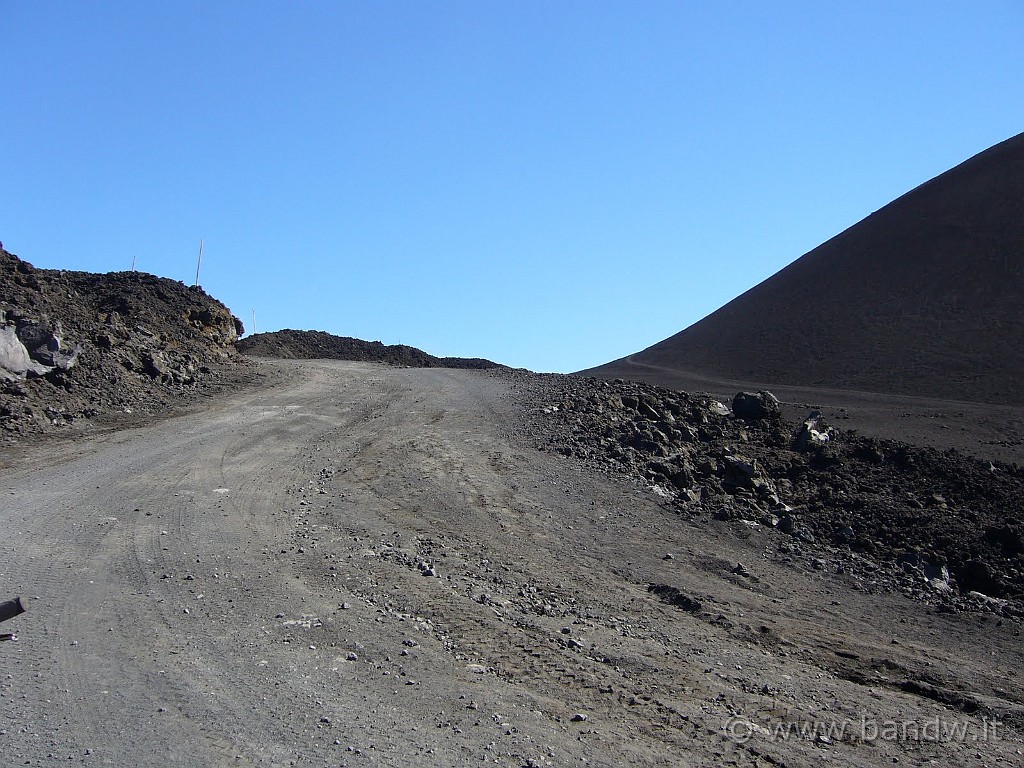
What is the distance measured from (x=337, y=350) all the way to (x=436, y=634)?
1205 inches

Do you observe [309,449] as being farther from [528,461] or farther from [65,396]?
[65,396]

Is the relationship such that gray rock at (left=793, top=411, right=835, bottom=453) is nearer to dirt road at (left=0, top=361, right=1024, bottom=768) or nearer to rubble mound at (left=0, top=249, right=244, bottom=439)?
dirt road at (left=0, top=361, right=1024, bottom=768)

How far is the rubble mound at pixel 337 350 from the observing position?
34.4 metres

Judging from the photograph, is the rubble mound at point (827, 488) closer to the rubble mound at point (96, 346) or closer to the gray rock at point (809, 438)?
the gray rock at point (809, 438)

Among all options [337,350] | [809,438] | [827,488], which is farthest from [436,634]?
[337,350]

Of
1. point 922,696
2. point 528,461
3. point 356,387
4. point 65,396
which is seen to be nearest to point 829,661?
point 922,696

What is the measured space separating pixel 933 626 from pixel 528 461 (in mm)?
6845

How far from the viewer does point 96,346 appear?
728 inches

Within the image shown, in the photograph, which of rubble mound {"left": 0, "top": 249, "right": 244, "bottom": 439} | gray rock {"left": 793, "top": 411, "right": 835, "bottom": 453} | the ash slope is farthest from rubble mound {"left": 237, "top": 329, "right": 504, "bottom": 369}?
gray rock {"left": 793, "top": 411, "right": 835, "bottom": 453}

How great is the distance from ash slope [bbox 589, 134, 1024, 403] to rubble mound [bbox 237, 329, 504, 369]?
39.7ft

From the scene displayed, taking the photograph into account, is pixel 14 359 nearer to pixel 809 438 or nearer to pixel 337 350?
pixel 809 438

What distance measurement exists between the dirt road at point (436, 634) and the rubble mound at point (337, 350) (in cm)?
2147

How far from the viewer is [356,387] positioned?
74.4 ft

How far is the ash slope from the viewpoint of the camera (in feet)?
135
